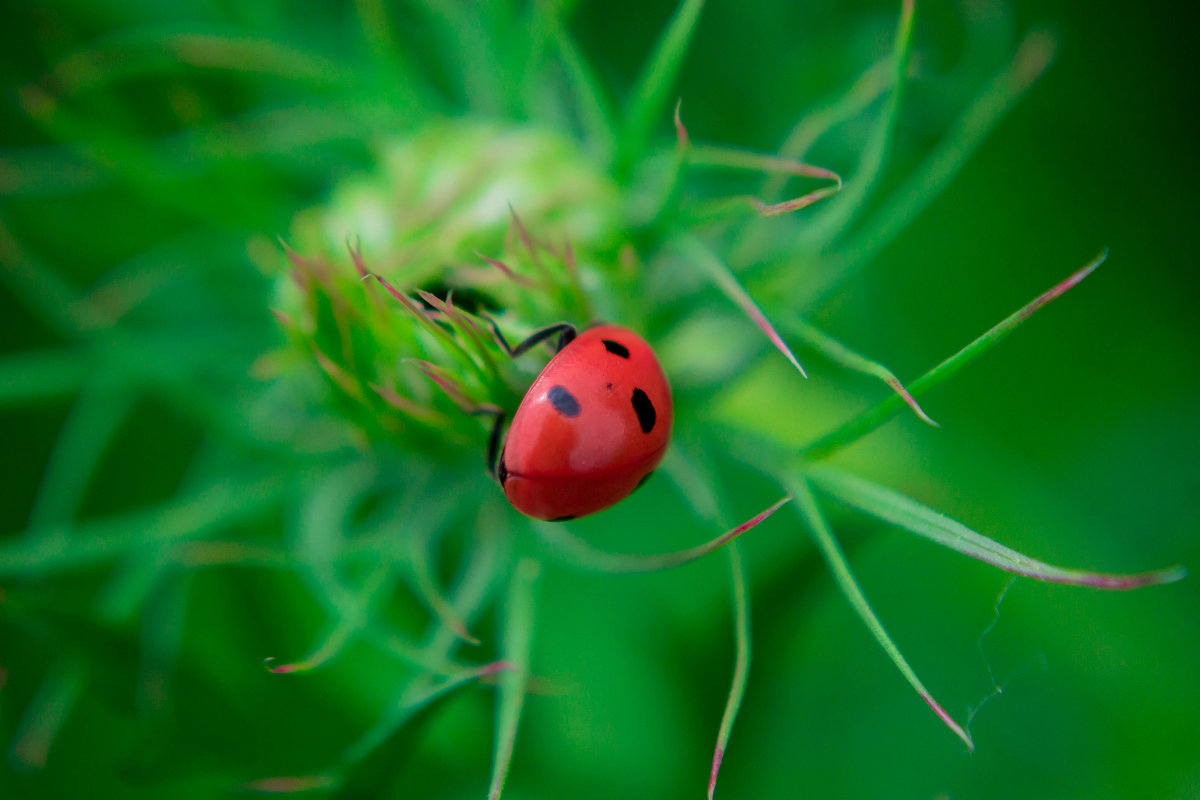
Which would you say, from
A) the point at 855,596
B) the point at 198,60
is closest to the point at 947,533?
the point at 855,596

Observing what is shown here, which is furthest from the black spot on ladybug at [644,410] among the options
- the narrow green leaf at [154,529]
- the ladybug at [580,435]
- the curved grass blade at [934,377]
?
the narrow green leaf at [154,529]

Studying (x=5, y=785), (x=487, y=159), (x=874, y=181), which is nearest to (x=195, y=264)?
(x=487, y=159)

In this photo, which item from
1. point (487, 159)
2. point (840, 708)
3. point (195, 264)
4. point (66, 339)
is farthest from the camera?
point (66, 339)

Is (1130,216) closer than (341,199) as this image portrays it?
No

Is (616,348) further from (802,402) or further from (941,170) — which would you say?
(802,402)

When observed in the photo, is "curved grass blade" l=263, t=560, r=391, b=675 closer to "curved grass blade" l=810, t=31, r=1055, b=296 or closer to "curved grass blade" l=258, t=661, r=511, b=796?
"curved grass blade" l=258, t=661, r=511, b=796

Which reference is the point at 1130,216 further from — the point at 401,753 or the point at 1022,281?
the point at 401,753
